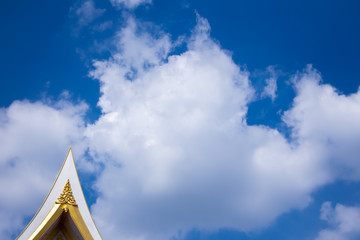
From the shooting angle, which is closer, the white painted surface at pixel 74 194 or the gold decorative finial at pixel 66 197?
the white painted surface at pixel 74 194

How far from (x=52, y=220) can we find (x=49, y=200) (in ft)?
2.86

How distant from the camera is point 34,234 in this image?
357 inches

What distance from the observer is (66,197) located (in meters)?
10.4

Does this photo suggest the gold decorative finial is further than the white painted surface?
Yes

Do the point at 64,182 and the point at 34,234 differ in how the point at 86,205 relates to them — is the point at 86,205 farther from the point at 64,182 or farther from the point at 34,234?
the point at 34,234

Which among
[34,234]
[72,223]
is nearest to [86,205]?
[72,223]

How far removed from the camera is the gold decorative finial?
1023 centimetres

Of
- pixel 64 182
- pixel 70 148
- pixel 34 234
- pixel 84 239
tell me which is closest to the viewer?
pixel 34 234

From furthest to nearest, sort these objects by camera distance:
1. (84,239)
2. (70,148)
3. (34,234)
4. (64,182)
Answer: (70,148)
(64,182)
(84,239)
(34,234)

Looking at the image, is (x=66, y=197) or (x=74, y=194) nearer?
(x=66, y=197)

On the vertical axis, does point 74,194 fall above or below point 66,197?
above

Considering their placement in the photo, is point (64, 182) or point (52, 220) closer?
point (52, 220)

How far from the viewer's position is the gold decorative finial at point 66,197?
10.2m

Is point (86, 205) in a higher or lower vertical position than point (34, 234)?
higher
